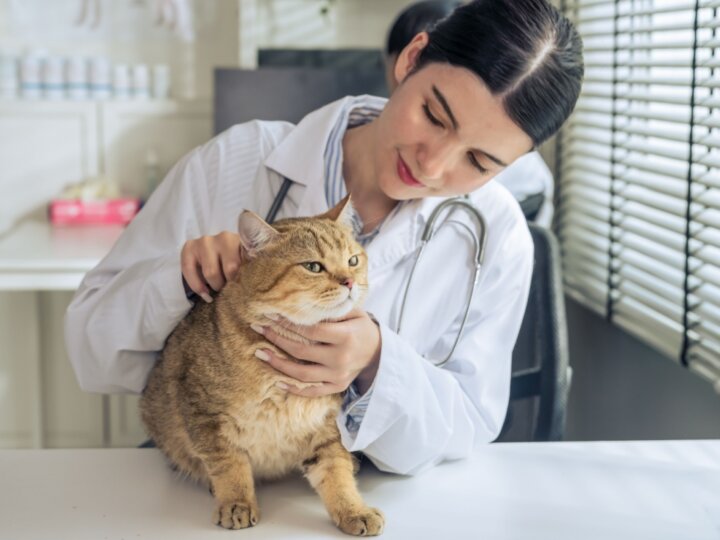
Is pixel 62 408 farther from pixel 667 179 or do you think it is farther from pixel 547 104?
pixel 547 104

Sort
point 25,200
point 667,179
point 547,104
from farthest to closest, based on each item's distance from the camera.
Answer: point 25,200 < point 667,179 < point 547,104

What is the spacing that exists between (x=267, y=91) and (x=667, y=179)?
123 centimetres

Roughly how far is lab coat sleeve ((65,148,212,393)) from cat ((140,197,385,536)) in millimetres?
77

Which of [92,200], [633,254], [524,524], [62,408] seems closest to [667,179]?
[633,254]

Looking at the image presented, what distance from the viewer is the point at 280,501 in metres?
0.89

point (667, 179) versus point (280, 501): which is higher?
point (667, 179)

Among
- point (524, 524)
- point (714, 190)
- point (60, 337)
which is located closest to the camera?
point (524, 524)

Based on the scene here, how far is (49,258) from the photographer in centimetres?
208

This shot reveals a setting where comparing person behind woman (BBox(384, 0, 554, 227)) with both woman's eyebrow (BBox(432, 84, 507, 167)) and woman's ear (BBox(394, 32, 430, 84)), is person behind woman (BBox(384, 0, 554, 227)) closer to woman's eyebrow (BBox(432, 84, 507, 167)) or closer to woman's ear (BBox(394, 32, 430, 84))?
woman's ear (BBox(394, 32, 430, 84))

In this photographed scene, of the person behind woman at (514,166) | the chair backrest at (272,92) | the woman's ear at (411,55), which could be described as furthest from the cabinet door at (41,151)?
the woman's ear at (411,55)

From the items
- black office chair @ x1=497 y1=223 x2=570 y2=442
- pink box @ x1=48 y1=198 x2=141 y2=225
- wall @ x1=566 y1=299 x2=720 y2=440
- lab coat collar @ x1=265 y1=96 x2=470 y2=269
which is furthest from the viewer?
pink box @ x1=48 y1=198 x2=141 y2=225

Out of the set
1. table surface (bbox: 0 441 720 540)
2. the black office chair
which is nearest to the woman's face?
table surface (bbox: 0 441 720 540)

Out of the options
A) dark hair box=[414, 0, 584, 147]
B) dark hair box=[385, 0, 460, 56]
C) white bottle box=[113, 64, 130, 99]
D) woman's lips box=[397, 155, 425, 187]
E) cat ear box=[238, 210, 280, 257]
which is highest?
dark hair box=[385, 0, 460, 56]

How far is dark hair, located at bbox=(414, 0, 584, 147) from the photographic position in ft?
3.23
